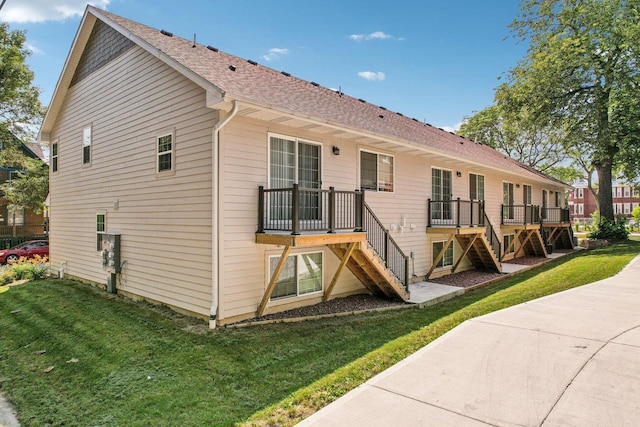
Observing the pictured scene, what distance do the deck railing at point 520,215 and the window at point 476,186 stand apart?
1866 mm

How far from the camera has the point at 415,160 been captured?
1184 centimetres

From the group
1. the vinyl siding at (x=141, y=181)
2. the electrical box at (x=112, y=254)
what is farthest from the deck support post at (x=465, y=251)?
the electrical box at (x=112, y=254)

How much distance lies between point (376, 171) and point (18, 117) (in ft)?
85.4

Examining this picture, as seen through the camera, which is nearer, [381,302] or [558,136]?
[381,302]

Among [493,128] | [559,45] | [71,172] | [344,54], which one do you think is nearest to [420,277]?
[344,54]

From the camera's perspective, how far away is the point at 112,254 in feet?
31.7

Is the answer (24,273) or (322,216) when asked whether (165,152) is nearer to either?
(322,216)

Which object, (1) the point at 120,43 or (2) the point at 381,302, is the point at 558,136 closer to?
(2) the point at 381,302

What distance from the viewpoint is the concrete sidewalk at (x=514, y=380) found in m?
3.50

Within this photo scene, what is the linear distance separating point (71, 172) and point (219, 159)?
26.3 ft

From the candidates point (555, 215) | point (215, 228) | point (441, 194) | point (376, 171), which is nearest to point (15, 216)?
point (215, 228)

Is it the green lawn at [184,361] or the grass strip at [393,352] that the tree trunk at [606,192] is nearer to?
the grass strip at [393,352]

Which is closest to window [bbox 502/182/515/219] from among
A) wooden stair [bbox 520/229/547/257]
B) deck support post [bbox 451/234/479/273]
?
wooden stair [bbox 520/229/547/257]

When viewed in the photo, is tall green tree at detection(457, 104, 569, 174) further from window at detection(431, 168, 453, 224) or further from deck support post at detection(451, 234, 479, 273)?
deck support post at detection(451, 234, 479, 273)
